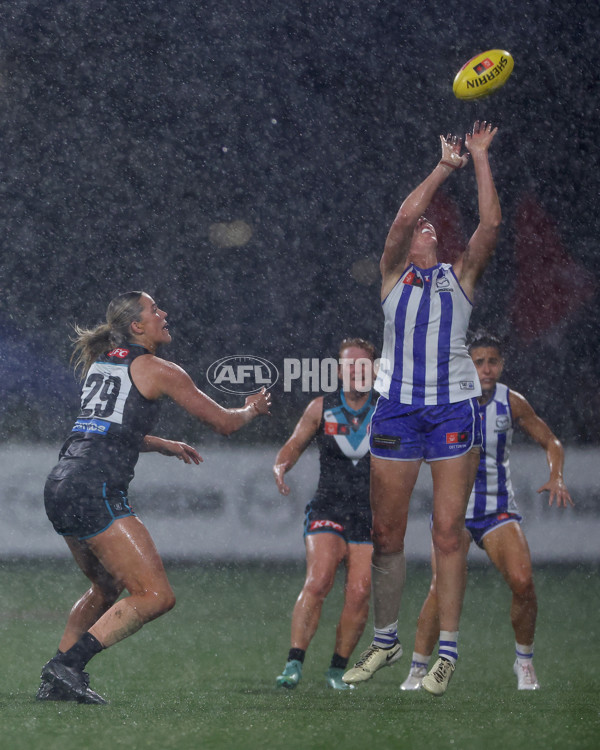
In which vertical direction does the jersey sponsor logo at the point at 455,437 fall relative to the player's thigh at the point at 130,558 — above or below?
above

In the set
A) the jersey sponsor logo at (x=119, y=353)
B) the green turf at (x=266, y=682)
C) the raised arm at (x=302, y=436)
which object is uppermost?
the jersey sponsor logo at (x=119, y=353)

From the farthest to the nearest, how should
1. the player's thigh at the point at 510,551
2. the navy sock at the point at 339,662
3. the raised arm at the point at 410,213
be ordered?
the player's thigh at the point at 510,551, the navy sock at the point at 339,662, the raised arm at the point at 410,213

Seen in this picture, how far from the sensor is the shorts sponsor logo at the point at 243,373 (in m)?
13.6

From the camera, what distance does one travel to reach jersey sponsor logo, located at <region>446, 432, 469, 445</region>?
177 inches

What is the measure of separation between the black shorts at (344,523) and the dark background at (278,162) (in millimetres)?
8036

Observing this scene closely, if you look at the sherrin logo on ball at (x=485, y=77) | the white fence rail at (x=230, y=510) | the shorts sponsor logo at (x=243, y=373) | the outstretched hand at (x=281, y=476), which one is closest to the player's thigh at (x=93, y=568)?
the outstretched hand at (x=281, y=476)

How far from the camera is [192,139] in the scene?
15.1m

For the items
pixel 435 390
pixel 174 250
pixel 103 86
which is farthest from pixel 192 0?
pixel 435 390

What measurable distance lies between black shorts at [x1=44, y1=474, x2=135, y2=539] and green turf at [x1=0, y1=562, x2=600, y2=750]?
79 centimetres

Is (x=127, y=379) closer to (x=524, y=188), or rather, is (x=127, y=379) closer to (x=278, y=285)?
(x=278, y=285)

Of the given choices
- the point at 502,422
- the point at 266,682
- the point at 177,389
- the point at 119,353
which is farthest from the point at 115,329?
the point at 502,422

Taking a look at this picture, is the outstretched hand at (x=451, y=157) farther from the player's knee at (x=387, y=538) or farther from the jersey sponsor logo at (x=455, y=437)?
the player's knee at (x=387, y=538)

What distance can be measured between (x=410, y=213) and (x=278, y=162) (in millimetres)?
11400

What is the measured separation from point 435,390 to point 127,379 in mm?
1465
